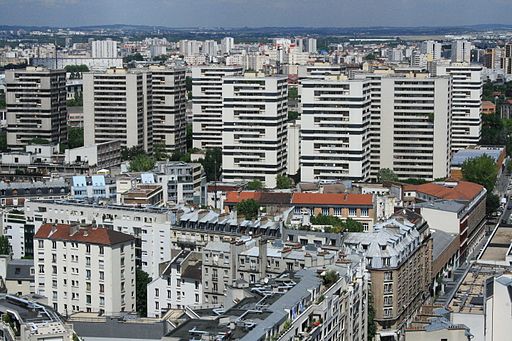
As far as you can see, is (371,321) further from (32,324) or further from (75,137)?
(75,137)

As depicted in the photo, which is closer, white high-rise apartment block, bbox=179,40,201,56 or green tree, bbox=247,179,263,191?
green tree, bbox=247,179,263,191

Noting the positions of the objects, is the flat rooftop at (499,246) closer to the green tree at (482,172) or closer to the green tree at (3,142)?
the green tree at (482,172)

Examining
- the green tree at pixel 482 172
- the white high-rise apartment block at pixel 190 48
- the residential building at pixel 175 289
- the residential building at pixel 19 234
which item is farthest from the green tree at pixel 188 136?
the white high-rise apartment block at pixel 190 48

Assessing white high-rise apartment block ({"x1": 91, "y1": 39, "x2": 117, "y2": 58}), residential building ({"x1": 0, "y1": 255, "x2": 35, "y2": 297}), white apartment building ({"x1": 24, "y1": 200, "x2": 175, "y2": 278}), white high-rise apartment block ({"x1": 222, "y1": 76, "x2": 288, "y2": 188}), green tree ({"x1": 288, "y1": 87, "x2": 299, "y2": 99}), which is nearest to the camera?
residential building ({"x1": 0, "y1": 255, "x2": 35, "y2": 297})

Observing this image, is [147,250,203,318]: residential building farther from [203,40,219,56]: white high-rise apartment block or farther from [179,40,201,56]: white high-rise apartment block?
[203,40,219,56]: white high-rise apartment block

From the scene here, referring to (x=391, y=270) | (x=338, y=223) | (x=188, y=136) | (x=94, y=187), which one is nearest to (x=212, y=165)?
(x=188, y=136)

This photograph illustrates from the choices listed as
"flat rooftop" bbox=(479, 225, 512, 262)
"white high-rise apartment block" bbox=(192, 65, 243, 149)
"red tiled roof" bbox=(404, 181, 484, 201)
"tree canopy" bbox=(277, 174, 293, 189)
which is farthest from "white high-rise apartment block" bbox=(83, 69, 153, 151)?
"flat rooftop" bbox=(479, 225, 512, 262)
